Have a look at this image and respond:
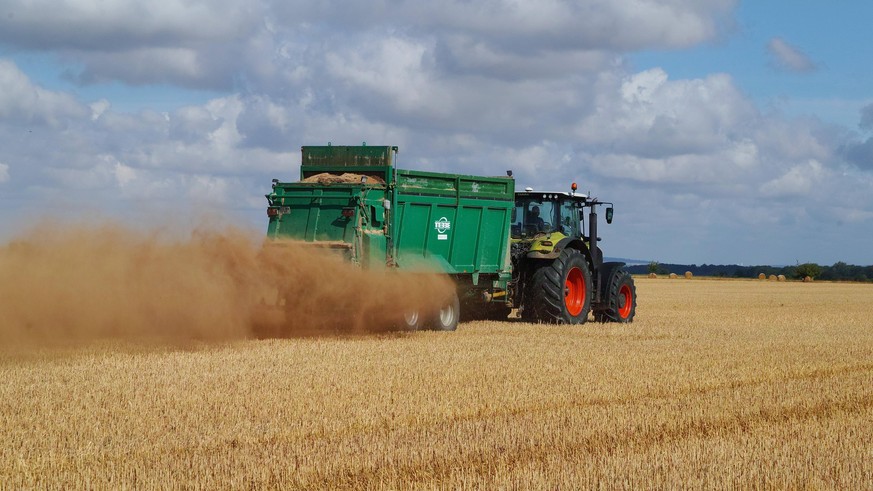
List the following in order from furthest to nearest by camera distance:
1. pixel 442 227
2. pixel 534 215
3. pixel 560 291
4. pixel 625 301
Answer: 1. pixel 625 301
2. pixel 534 215
3. pixel 560 291
4. pixel 442 227

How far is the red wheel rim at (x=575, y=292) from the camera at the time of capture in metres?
19.4

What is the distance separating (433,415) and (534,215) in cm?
1073

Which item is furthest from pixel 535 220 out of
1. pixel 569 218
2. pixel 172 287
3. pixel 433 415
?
pixel 433 415

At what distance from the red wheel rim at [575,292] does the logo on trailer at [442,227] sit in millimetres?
3465

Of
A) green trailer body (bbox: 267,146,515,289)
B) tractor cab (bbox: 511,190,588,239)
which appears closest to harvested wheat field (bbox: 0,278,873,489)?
green trailer body (bbox: 267,146,515,289)

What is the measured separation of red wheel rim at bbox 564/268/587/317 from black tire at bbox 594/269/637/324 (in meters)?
0.73

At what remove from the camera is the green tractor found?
18.6m

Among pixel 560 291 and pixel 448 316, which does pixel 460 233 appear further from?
pixel 560 291

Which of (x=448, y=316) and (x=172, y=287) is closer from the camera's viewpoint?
(x=172, y=287)

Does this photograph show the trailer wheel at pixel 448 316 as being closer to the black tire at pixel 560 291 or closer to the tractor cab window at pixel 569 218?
the black tire at pixel 560 291

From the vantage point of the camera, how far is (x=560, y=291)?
18531 millimetres

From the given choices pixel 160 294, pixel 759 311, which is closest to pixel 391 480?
pixel 160 294

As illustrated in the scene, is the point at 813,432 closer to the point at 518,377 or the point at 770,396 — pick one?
the point at 770,396

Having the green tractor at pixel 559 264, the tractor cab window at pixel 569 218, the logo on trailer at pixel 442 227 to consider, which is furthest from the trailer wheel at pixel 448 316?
the tractor cab window at pixel 569 218
